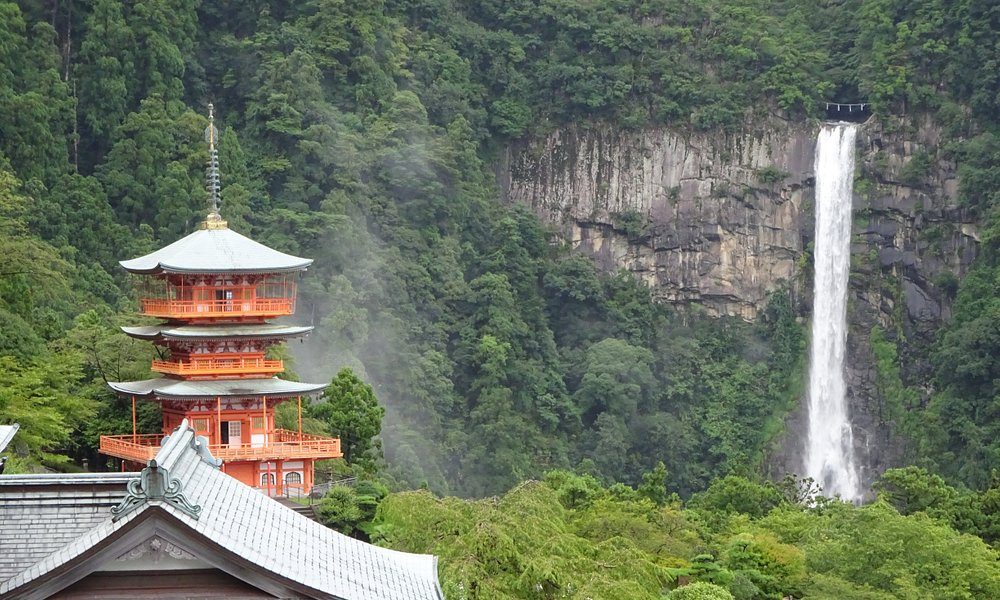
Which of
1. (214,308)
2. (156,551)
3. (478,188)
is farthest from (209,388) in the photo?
(478,188)

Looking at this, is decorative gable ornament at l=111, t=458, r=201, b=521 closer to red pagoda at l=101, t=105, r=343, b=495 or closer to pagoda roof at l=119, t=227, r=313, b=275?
red pagoda at l=101, t=105, r=343, b=495

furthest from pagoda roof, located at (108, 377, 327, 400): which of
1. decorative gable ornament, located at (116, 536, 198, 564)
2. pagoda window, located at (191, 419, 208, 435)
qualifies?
decorative gable ornament, located at (116, 536, 198, 564)

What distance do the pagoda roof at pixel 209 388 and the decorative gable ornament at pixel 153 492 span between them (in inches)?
976

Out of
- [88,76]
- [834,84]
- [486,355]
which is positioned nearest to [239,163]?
[88,76]

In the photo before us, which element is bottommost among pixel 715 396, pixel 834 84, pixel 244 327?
pixel 715 396

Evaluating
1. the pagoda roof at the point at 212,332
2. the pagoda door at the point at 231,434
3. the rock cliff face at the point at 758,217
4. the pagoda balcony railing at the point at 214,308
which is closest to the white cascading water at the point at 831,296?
the rock cliff face at the point at 758,217

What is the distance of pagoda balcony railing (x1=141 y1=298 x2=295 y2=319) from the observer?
1421 inches

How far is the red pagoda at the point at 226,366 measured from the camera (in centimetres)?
3566

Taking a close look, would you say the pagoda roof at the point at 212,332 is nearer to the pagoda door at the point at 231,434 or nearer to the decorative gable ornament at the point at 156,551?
the pagoda door at the point at 231,434

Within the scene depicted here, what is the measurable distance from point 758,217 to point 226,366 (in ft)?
133

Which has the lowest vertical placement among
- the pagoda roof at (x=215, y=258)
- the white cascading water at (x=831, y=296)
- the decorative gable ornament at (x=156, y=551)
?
the white cascading water at (x=831, y=296)

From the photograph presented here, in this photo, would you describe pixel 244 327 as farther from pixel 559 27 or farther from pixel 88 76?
pixel 559 27

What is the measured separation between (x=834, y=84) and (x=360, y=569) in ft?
206

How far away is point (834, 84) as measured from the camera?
72312 millimetres
